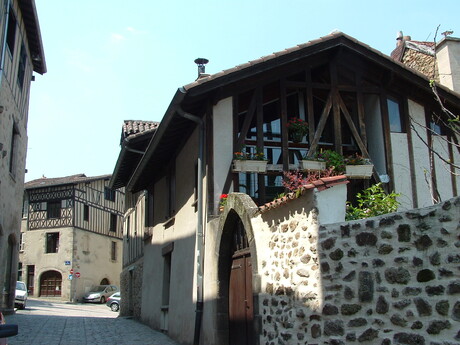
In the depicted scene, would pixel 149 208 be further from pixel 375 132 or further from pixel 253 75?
pixel 375 132

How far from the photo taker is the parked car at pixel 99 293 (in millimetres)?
30781

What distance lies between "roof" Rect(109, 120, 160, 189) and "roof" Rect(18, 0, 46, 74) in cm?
323

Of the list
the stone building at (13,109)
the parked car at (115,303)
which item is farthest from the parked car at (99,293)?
the stone building at (13,109)

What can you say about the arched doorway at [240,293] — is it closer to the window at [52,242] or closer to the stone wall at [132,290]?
the stone wall at [132,290]

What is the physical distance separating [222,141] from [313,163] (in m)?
1.57

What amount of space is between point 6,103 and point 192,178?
5549 mm

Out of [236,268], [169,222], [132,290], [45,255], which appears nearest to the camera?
[236,268]

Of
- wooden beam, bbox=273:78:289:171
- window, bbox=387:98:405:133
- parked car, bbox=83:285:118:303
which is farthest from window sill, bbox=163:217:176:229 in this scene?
parked car, bbox=83:285:118:303

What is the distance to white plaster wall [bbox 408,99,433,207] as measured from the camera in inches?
364

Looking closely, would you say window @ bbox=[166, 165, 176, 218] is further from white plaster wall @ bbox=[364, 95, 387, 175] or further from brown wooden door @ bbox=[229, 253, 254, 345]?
white plaster wall @ bbox=[364, 95, 387, 175]

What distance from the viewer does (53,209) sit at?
3234 centimetres

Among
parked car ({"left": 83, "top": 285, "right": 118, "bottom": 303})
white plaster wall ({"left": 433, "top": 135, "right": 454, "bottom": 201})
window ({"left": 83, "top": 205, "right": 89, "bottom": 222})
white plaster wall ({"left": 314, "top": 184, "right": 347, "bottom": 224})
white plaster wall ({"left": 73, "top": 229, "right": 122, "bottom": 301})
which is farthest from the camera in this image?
window ({"left": 83, "top": 205, "right": 89, "bottom": 222})

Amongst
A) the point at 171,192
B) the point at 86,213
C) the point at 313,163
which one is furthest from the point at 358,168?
the point at 86,213

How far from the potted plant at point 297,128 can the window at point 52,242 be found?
85.6ft
